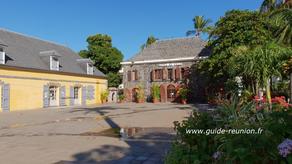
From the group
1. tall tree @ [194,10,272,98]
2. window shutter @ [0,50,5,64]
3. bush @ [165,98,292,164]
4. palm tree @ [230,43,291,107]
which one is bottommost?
bush @ [165,98,292,164]

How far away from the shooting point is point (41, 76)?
24.8 metres

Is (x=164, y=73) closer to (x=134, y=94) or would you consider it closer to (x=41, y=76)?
(x=134, y=94)

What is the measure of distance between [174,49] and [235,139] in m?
30.4

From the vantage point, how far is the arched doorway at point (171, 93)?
30781mm

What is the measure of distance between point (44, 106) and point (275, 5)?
1889 centimetres

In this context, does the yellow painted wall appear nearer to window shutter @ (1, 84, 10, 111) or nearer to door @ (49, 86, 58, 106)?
window shutter @ (1, 84, 10, 111)

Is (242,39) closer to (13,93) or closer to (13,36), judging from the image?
(13,93)

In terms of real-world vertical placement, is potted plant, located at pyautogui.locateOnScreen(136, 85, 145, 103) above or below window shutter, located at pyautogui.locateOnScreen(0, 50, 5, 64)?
below

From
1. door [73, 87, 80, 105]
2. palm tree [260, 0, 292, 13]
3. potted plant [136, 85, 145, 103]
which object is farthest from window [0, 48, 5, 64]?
palm tree [260, 0, 292, 13]

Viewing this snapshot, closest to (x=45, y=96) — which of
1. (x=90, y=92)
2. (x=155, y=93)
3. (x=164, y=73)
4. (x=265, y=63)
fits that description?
(x=90, y=92)

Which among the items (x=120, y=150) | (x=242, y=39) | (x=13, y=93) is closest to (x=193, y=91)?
(x=242, y=39)

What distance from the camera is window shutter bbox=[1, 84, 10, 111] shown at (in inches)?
838

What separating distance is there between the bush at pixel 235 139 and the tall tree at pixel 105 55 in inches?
1411

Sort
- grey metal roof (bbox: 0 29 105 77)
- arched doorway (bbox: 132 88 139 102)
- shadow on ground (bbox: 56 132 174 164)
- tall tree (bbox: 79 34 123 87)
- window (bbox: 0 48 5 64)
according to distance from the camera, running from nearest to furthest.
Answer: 1. shadow on ground (bbox: 56 132 174 164)
2. window (bbox: 0 48 5 64)
3. grey metal roof (bbox: 0 29 105 77)
4. arched doorway (bbox: 132 88 139 102)
5. tall tree (bbox: 79 34 123 87)
